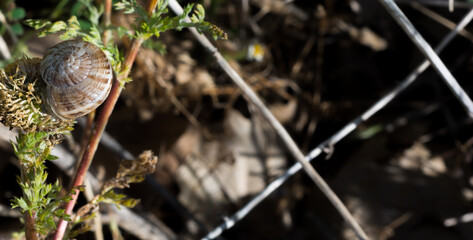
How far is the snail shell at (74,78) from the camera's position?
108 cm

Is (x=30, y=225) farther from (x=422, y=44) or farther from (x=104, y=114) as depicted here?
(x=422, y=44)

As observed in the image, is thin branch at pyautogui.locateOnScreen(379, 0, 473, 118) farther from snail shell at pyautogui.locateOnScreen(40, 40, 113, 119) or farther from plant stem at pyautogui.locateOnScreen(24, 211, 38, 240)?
plant stem at pyautogui.locateOnScreen(24, 211, 38, 240)

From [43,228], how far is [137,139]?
141cm

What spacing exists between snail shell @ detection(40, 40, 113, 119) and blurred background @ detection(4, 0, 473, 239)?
1.27 m

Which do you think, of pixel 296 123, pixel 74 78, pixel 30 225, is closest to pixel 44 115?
pixel 74 78

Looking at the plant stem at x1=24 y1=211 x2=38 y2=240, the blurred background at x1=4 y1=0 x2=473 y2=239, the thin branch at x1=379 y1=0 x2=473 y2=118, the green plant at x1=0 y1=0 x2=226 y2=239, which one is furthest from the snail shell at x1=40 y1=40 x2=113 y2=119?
the blurred background at x1=4 y1=0 x2=473 y2=239

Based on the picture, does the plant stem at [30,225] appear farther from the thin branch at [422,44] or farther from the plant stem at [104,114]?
the thin branch at [422,44]

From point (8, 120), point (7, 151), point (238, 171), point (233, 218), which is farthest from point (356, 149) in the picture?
point (8, 120)

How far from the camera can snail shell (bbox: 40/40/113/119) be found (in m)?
1.08

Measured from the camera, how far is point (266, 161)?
121 inches

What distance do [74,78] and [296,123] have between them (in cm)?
235

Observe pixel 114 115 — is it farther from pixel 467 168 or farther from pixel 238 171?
pixel 467 168

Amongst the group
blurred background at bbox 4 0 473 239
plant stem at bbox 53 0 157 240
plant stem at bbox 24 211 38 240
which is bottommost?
blurred background at bbox 4 0 473 239

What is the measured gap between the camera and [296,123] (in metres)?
3.28
